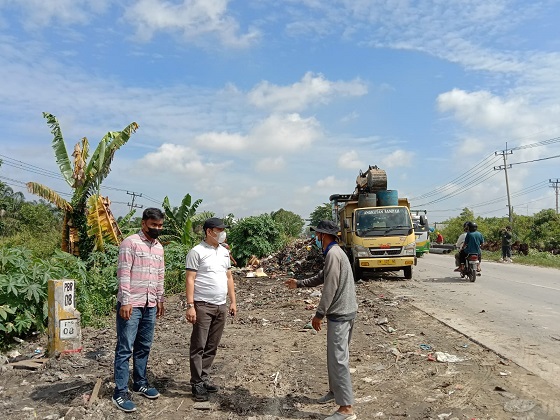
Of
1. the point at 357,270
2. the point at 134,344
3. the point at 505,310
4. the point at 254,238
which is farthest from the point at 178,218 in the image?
the point at 134,344

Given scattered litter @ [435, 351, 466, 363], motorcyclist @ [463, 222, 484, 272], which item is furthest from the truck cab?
scattered litter @ [435, 351, 466, 363]

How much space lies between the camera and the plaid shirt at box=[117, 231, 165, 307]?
4547 millimetres

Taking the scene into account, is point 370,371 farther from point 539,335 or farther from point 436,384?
point 539,335

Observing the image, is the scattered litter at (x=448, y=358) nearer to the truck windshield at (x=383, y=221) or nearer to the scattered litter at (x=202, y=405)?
the scattered litter at (x=202, y=405)

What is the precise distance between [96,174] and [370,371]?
1085cm

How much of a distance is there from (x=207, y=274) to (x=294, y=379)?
1713 millimetres

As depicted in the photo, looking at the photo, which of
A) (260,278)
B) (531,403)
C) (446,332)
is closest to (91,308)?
(446,332)

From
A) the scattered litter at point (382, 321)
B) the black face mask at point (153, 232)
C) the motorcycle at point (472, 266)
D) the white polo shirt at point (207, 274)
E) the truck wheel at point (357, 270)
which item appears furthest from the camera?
the truck wheel at point (357, 270)

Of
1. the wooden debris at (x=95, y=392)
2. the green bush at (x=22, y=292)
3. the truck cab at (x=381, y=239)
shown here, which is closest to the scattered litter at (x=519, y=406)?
the wooden debris at (x=95, y=392)

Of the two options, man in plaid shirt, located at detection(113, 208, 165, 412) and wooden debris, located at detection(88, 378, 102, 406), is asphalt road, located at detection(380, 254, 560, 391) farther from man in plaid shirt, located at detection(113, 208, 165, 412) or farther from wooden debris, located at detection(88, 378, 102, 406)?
wooden debris, located at detection(88, 378, 102, 406)

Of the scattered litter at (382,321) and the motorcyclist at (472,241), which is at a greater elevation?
the motorcyclist at (472,241)

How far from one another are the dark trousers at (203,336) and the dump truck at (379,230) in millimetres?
9784

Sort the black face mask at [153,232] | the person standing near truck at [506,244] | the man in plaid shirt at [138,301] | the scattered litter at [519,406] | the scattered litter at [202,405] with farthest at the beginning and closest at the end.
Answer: the person standing near truck at [506,244], the black face mask at [153,232], the scattered litter at [202,405], the man in plaid shirt at [138,301], the scattered litter at [519,406]

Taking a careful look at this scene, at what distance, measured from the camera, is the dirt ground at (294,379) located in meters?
4.54
